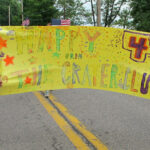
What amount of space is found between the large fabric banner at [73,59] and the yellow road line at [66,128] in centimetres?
79

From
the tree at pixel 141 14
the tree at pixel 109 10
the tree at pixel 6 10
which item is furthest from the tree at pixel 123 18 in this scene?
the tree at pixel 6 10

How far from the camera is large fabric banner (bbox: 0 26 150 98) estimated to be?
11.4 ft

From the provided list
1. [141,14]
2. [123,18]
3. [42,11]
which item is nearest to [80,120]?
[141,14]

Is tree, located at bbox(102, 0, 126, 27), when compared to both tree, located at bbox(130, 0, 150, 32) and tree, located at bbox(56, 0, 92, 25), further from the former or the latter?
tree, located at bbox(130, 0, 150, 32)

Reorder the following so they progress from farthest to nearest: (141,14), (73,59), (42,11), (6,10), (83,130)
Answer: (6,10) → (42,11) → (141,14) → (83,130) → (73,59)

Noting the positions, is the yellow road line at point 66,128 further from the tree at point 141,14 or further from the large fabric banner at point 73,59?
the tree at point 141,14

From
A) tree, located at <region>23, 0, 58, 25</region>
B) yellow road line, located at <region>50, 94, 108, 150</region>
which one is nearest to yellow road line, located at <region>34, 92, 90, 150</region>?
yellow road line, located at <region>50, 94, 108, 150</region>

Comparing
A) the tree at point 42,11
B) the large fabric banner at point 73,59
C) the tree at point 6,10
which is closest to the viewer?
the large fabric banner at point 73,59

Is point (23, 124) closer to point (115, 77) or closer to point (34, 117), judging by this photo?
point (34, 117)

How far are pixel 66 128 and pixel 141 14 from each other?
1968 cm

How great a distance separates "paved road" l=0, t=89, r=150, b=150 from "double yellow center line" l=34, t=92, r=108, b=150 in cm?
8

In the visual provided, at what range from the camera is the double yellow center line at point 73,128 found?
3.53 m

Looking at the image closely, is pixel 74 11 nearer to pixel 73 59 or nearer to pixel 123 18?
pixel 123 18

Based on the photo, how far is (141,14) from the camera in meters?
22.0
